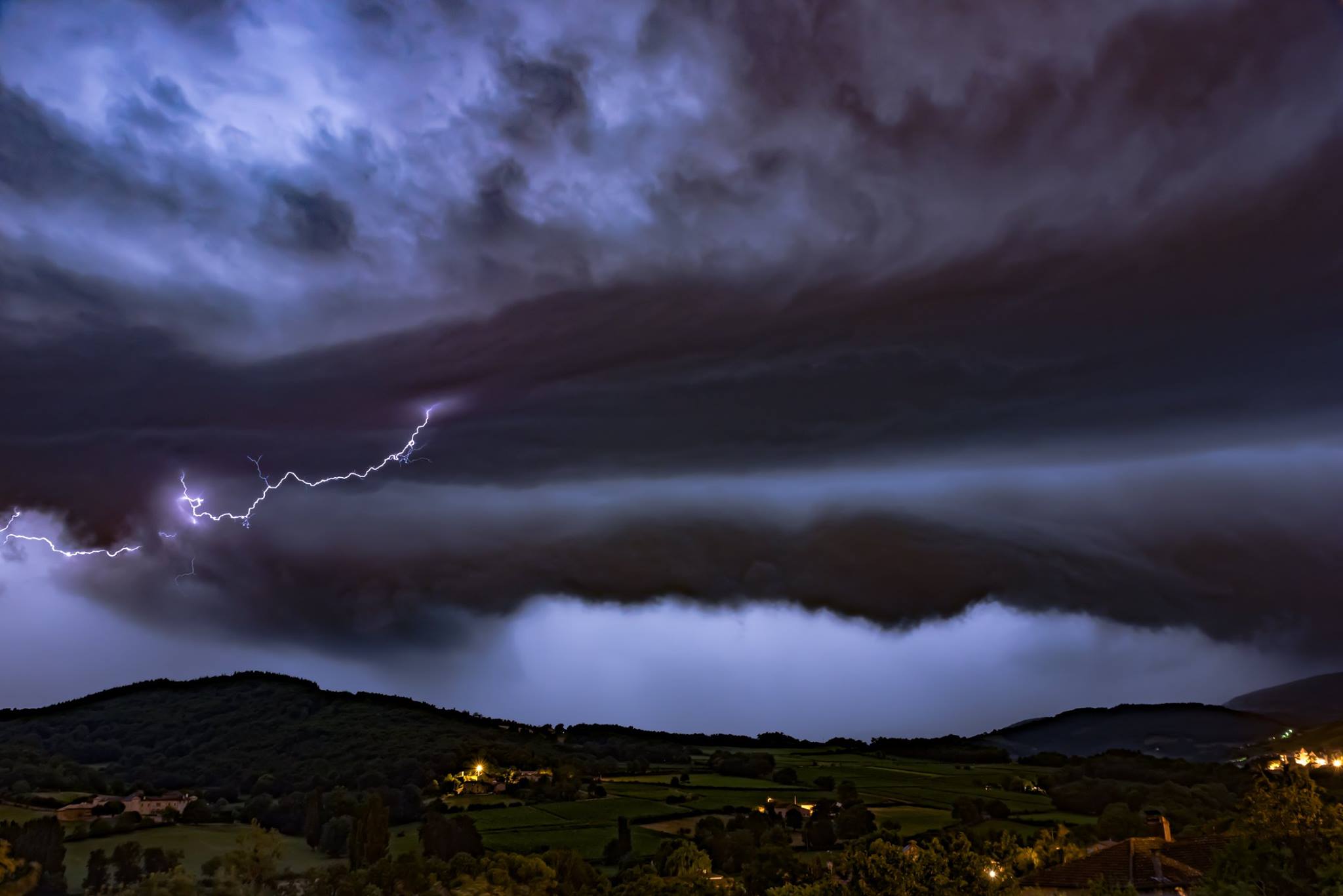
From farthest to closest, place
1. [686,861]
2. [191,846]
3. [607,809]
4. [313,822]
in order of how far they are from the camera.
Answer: [607,809], [313,822], [191,846], [686,861]

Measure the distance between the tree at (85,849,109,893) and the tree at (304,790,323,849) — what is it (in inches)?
975

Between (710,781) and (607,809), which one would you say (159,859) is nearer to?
(607,809)

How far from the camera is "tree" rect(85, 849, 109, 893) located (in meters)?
71.7

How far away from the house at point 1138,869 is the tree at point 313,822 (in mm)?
74292

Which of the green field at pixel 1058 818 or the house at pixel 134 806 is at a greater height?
the house at pixel 134 806

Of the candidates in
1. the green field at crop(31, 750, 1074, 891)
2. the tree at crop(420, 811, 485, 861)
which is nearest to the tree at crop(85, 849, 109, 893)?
the green field at crop(31, 750, 1074, 891)

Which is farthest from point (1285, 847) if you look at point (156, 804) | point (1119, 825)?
point (156, 804)

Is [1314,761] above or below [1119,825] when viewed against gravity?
above

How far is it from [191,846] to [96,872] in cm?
1734

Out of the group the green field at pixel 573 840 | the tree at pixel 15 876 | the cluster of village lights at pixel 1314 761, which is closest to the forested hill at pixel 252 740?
the green field at pixel 573 840

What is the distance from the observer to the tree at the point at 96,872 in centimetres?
7172

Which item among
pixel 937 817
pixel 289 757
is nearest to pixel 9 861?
pixel 937 817

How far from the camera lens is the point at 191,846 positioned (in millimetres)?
90688

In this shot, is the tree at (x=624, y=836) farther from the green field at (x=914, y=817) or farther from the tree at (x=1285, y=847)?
the tree at (x=1285, y=847)
